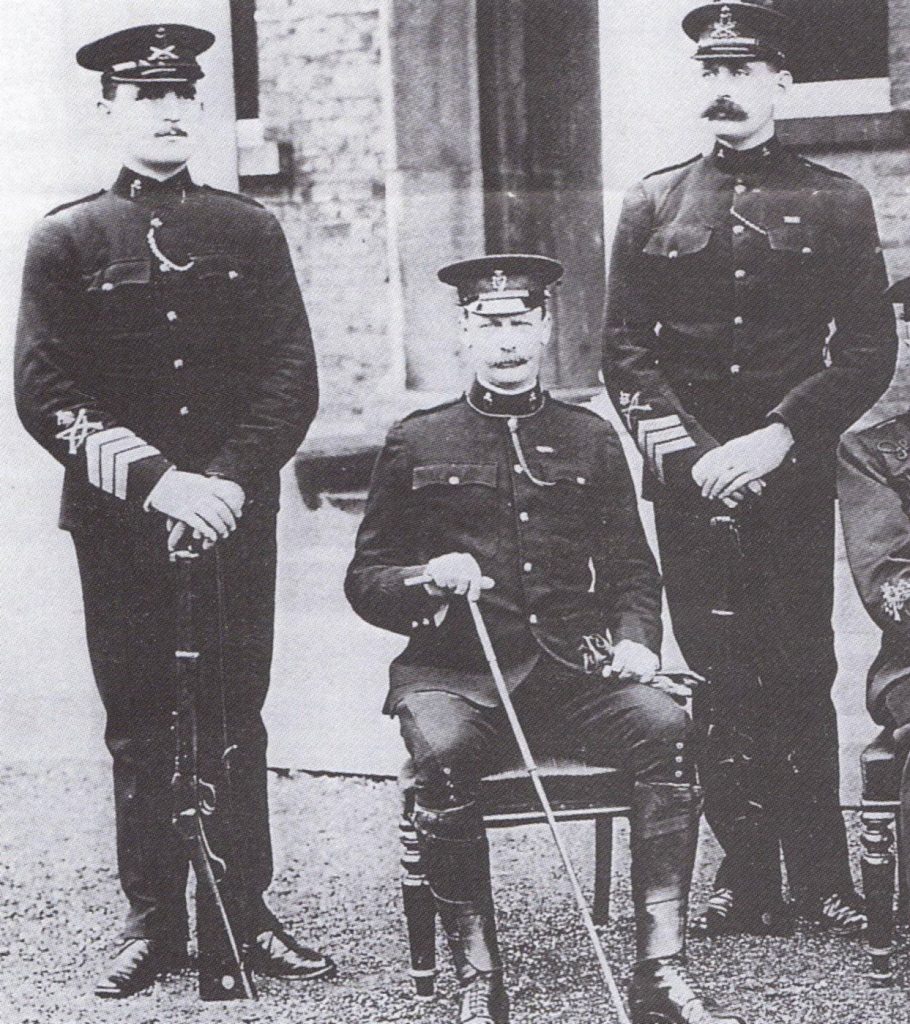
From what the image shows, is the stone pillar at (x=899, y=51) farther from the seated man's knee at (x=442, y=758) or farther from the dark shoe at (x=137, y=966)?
the dark shoe at (x=137, y=966)

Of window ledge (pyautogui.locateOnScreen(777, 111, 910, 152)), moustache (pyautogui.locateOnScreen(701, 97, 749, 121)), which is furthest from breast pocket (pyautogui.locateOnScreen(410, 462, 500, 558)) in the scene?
window ledge (pyautogui.locateOnScreen(777, 111, 910, 152))

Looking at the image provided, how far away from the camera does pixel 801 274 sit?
3.82 metres

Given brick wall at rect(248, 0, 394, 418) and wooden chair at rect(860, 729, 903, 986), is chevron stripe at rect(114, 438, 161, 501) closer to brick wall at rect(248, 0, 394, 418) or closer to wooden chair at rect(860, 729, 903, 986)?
brick wall at rect(248, 0, 394, 418)

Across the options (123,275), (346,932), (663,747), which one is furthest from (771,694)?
(123,275)

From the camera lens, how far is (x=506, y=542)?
145 inches

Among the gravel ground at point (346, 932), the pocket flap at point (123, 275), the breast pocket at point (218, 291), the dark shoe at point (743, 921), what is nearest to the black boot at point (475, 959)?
the gravel ground at point (346, 932)

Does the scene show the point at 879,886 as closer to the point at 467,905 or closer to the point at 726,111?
the point at 467,905

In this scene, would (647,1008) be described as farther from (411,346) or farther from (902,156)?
(902,156)

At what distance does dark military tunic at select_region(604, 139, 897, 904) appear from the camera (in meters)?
3.82

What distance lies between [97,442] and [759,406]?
1496 mm

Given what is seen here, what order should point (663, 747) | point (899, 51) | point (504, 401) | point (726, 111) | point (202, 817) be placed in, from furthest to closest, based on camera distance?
point (899, 51)
point (726, 111)
point (504, 401)
point (202, 817)
point (663, 747)

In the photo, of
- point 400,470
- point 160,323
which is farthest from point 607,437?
point 160,323

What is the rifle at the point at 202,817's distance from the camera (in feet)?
11.7

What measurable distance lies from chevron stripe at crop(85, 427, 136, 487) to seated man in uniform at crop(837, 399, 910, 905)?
161cm
